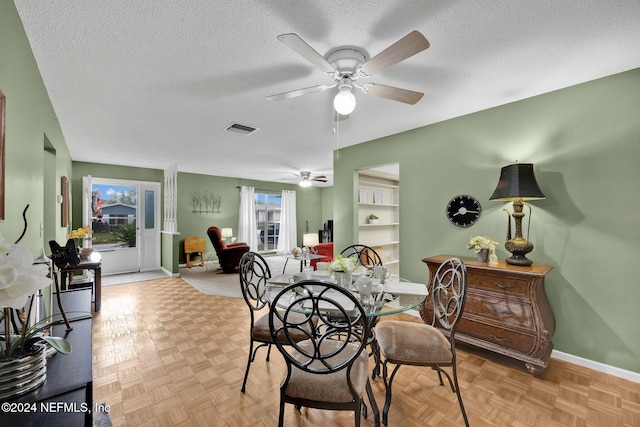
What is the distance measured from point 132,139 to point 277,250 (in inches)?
220

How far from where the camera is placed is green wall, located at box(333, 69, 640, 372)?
2.21m

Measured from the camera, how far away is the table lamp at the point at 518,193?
2377mm

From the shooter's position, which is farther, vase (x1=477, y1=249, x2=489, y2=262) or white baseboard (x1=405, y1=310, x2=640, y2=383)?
vase (x1=477, y1=249, x2=489, y2=262)

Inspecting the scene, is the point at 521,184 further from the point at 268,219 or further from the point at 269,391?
the point at 268,219

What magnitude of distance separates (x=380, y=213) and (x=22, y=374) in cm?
478

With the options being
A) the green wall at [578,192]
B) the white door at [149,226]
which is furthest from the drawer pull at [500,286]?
the white door at [149,226]

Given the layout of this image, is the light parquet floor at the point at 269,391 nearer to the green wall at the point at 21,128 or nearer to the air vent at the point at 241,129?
the green wall at the point at 21,128

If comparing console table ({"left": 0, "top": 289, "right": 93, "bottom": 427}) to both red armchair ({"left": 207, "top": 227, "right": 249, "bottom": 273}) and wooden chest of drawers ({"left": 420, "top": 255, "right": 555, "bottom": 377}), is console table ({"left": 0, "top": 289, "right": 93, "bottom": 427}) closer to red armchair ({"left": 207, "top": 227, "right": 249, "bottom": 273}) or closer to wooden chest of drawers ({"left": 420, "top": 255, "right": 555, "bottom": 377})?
wooden chest of drawers ({"left": 420, "top": 255, "right": 555, "bottom": 377})

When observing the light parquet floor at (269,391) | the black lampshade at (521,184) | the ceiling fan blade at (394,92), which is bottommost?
the light parquet floor at (269,391)

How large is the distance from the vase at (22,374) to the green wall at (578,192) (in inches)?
131

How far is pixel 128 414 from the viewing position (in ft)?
5.95

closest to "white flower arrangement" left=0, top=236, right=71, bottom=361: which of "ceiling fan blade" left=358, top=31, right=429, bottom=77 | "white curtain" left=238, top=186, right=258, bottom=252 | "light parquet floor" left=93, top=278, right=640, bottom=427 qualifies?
"light parquet floor" left=93, top=278, right=640, bottom=427

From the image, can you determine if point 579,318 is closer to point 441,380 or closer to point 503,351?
point 503,351

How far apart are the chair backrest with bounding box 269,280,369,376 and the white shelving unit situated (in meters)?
2.86
